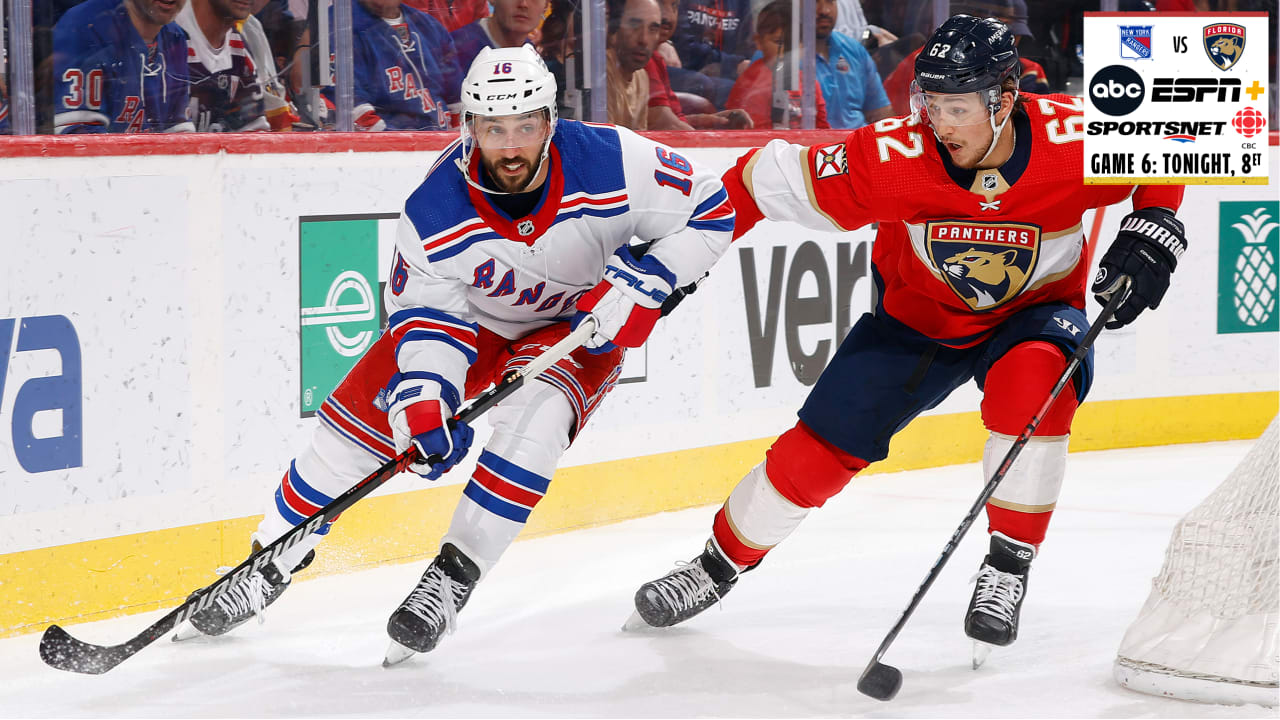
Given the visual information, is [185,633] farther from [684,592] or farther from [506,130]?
[506,130]

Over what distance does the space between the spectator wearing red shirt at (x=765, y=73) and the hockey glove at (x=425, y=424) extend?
7.14ft

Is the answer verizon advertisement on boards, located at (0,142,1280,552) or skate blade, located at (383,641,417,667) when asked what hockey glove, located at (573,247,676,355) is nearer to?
skate blade, located at (383,641,417,667)

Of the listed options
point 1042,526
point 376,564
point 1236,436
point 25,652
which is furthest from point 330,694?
point 1236,436

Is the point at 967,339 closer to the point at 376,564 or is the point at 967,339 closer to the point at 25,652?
the point at 376,564

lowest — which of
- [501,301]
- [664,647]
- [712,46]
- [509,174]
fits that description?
[664,647]

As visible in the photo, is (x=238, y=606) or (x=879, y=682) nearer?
(x=879, y=682)

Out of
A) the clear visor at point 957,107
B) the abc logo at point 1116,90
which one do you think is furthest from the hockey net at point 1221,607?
the abc logo at point 1116,90

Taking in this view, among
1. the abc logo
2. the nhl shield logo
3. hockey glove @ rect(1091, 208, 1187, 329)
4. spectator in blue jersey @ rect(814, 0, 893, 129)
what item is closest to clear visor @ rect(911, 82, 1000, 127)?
hockey glove @ rect(1091, 208, 1187, 329)

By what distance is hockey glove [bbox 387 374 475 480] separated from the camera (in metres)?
2.47

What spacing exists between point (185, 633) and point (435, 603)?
0.59 m

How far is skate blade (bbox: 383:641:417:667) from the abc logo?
10.6ft

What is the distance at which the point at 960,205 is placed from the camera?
2.67 meters

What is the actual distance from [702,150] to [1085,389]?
176 centimetres

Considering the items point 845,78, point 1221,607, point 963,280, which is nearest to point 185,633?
point 963,280
